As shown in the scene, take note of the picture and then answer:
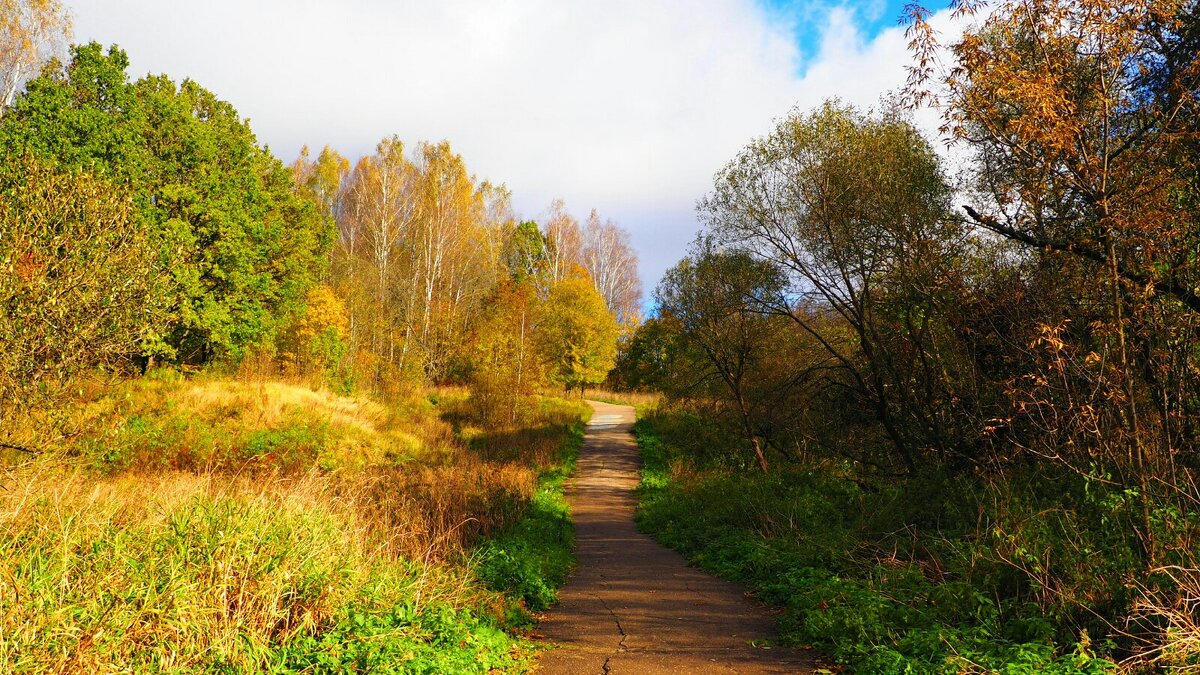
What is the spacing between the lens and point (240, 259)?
957 inches

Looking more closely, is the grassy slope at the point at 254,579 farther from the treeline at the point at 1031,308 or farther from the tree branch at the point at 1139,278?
the tree branch at the point at 1139,278

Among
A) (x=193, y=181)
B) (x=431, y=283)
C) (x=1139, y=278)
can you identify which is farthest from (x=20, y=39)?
(x=1139, y=278)

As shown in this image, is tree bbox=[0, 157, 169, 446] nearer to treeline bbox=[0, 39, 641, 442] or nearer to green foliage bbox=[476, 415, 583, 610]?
treeline bbox=[0, 39, 641, 442]

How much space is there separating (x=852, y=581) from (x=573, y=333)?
34624 millimetres

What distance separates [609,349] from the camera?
43062 mm

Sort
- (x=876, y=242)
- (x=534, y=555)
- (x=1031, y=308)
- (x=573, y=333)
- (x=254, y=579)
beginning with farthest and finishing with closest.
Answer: (x=573, y=333)
(x=876, y=242)
(x=534, y=555)
(x=1031, y=308)
(x=254, y=579)

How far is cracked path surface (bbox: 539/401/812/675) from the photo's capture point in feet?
18.7

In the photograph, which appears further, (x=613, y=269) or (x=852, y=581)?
(x=613, y=269)

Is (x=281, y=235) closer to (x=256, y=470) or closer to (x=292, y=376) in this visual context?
(x=292, y=376)

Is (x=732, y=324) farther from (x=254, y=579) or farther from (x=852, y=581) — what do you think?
(x=254, y=579)

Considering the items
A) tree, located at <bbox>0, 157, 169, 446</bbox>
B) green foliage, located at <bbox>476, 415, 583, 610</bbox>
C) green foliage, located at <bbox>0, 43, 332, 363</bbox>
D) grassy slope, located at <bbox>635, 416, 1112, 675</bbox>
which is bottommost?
green foliage, located at <bbox>476, 415, 583, 610</bbox>

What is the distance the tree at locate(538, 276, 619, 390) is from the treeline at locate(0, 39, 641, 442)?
4.7 inches

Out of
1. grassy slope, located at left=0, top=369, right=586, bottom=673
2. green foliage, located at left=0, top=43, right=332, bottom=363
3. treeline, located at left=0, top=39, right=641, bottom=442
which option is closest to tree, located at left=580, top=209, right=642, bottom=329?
treeline, located at left=0, top=39, right=641, bottom=442

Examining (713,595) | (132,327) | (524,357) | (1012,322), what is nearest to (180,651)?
(713,595)
